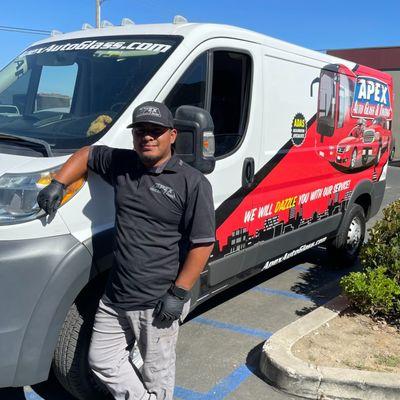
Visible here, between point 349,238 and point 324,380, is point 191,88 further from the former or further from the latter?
point 349,238

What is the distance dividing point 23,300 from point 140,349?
0.67m

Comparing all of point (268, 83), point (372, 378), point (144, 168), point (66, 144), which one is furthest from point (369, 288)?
point (66, 144)

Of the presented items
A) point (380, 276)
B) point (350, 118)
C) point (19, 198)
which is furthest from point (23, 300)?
point (350, 118)

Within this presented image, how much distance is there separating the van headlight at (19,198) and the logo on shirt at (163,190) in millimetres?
560

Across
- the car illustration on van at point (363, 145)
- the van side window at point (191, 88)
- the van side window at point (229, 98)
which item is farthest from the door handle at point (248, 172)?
the car illustration on van at point (363, 145)

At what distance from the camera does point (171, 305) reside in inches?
99.1

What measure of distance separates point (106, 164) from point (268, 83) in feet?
6.06

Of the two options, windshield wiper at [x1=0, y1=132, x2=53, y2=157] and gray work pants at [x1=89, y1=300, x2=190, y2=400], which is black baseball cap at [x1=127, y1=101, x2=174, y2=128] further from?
gray work pants at [x1=89, y1=300, x2=190, y2=400]

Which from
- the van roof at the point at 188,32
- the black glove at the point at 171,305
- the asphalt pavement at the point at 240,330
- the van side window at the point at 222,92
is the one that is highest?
the van roof at the point at 188,32

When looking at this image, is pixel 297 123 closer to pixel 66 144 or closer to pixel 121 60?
pixel 121 60

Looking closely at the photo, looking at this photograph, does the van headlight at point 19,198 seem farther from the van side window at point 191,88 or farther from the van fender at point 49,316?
the van side window at point 191,88

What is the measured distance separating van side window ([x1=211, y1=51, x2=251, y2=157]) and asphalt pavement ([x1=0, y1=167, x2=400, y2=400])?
1518 millimetres

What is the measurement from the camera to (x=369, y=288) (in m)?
4.03

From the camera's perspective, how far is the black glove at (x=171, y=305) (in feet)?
8.26
